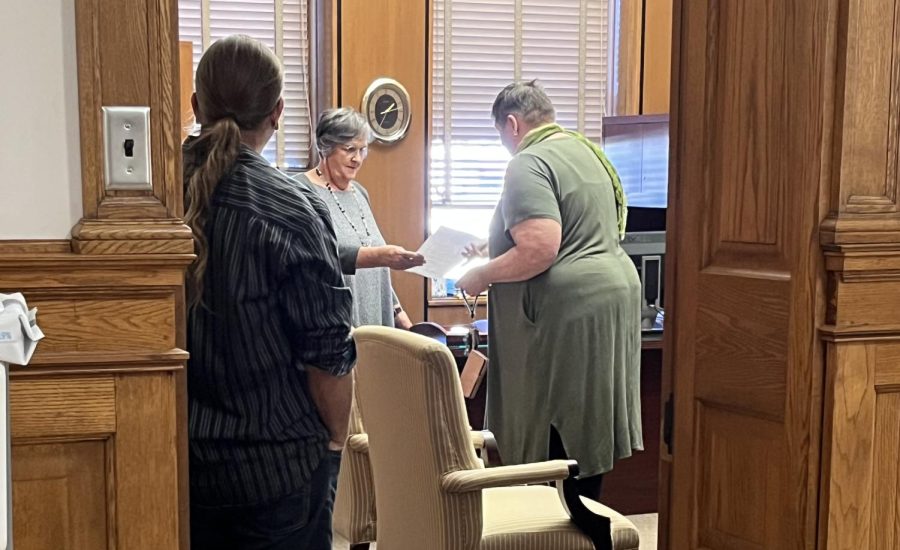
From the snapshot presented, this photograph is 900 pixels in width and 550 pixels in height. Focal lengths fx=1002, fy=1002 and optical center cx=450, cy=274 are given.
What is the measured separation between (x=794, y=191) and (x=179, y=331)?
1.03 m

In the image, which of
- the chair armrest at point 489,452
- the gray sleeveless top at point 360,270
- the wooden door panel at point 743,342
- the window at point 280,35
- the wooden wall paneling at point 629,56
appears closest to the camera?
the wooden door panel at point 743,342

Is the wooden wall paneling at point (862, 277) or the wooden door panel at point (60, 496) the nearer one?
the wooden door panel at point (60, 496)

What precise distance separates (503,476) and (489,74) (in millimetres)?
3000

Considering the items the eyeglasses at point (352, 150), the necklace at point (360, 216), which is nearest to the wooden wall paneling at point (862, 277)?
the necklace at point (360, 216)

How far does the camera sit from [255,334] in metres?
1.68

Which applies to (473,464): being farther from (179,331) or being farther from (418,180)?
(418,180)

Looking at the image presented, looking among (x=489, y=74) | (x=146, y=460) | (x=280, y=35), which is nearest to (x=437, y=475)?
(x=146, y=460)

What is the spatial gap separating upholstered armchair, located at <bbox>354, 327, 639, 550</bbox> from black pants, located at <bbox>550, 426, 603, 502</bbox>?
0.41 meters

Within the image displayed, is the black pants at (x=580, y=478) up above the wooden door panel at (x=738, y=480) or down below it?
below

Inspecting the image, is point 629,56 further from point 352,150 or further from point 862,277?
point 862,277

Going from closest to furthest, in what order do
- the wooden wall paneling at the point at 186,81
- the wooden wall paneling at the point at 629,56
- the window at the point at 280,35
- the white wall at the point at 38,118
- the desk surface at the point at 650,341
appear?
the white wall at the point at 38,118 → the desk surface at the point at 650,341 → the wooden wall paneling at the point at 186,81 → the window at the point at 280,35 → the wooden wall paneling at the point at 629,56

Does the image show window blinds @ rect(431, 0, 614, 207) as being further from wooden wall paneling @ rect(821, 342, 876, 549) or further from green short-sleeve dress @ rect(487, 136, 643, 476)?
wooden wall paneling @ rect(821, 342, 876, 549)

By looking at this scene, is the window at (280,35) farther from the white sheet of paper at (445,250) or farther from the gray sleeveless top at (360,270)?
the white sheet of paper at (445,250)

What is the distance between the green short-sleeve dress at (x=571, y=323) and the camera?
9.68 feet
